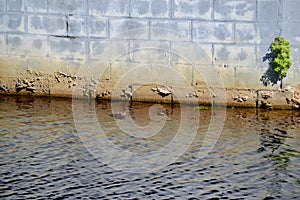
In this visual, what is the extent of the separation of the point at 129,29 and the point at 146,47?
442mm

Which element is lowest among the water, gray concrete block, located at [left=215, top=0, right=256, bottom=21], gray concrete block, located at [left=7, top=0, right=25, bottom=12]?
the water

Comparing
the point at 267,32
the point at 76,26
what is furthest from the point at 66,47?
the point at 267,32

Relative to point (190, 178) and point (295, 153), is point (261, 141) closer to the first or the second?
point (295, 153)

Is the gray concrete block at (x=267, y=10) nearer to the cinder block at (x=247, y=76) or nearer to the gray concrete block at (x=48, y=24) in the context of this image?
the cinder block at (x=247, y=76)

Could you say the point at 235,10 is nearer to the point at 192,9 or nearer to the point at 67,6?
the point at 192,9

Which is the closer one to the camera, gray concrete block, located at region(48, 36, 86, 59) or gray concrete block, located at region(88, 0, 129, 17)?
gray concrete block, located at region(88, 0, 129, 17)

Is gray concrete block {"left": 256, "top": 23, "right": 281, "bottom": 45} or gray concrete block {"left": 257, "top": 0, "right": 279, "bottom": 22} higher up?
gray concrete block {"left": 257, "top": 0, "right": 279, "bottom": 22}

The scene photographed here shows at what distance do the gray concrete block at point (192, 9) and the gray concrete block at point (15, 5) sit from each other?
279 cm

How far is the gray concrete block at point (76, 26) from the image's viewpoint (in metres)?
10.2

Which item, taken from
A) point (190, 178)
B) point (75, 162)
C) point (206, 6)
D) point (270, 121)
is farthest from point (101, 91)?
point (190, 178)

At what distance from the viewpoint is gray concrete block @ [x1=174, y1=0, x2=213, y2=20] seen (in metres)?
9.94

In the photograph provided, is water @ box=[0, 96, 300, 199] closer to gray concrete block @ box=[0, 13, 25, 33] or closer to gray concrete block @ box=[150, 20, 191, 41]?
gray concrete block @ box=[150, 20, 191, 41]

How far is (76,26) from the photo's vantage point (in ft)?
33.7

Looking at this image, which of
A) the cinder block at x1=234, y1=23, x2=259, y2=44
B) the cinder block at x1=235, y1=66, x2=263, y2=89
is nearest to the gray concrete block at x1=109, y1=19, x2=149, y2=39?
the cinder block at x1=234, y1=23, x2=259, y2=44
